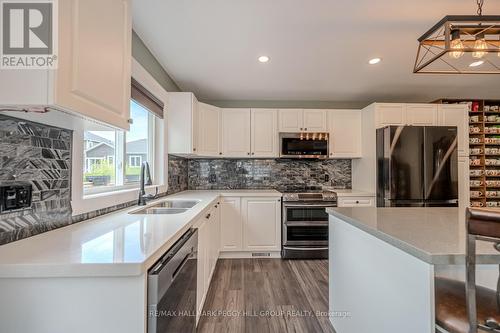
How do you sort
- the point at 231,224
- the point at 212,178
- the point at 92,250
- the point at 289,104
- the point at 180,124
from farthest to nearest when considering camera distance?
1. the point at 289,104
2. the point at 212,178
3. the point at 231,224
4. the point at 180,124
5. the point at 92,250

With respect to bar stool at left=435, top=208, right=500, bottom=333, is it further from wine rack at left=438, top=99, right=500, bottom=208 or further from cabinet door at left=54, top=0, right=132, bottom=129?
wine rack at left=438, top=99, right=500, bottom=208

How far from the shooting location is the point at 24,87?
32.0 inches

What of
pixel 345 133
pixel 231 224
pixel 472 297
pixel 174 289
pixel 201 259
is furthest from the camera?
pixel 345 133

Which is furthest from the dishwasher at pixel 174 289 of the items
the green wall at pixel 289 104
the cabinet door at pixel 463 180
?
the cabinet door at pixel 463 180

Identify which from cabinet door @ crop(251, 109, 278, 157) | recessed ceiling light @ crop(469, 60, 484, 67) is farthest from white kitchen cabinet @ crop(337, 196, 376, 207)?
recessed ceiling light @ crop(469, 60, 484, 67)

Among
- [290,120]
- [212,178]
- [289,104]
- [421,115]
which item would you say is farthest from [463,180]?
[212,178]

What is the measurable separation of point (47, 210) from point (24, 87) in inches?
27.5

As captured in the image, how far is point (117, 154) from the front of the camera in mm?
2152

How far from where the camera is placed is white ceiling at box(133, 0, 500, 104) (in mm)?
1839

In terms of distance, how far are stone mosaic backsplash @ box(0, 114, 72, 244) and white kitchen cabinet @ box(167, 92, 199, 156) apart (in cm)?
169

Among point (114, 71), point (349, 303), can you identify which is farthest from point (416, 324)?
point (114, 71)

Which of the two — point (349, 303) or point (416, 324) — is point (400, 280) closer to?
point (416, 324)

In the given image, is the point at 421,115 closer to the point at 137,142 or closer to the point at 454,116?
the point at 454,116

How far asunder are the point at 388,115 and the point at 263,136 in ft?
5.77
